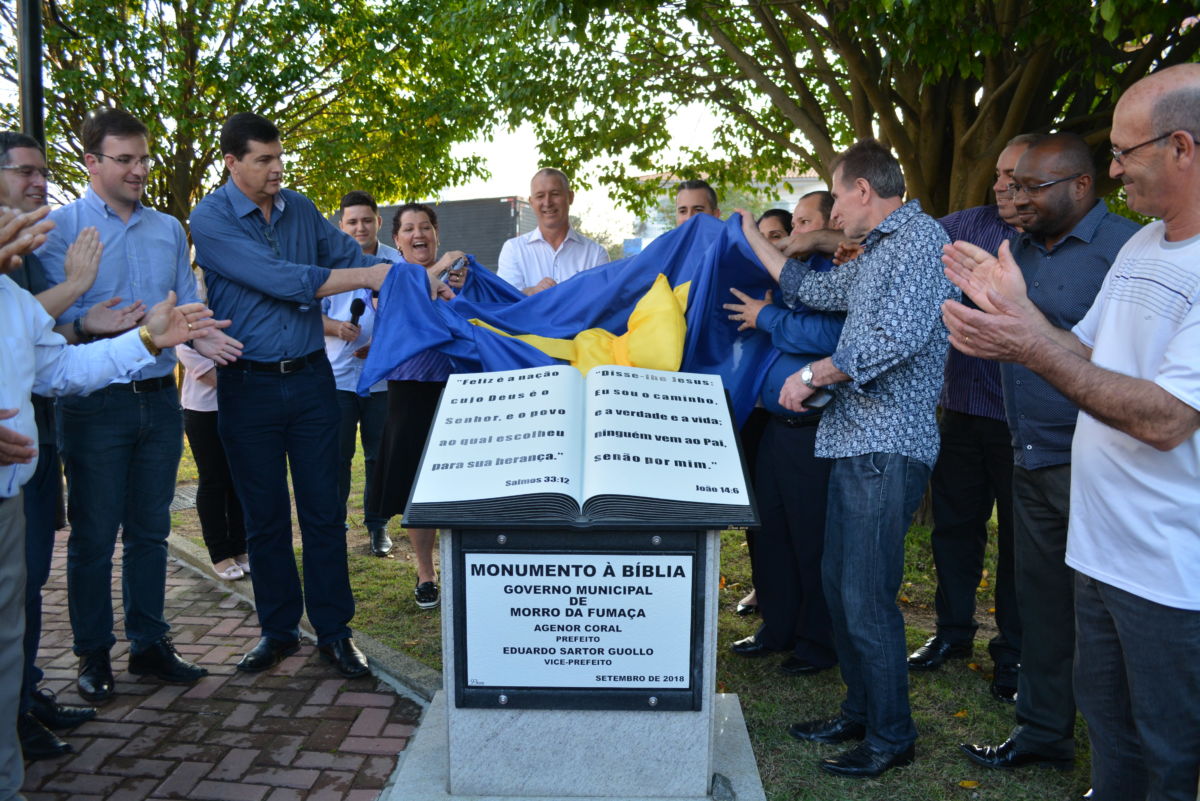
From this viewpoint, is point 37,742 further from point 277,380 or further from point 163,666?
point 277,380

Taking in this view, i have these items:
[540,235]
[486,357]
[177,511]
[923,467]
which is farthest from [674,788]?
[177,511]

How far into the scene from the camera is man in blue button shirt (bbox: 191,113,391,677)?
423 centimetres

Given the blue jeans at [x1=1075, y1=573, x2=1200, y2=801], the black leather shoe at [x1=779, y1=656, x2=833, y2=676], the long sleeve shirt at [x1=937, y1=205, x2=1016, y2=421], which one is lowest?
the black leather shoe at [x1=779, y1=656, x2=833, y2=676]

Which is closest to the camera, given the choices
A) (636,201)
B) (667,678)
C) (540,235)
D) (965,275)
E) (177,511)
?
(965,275)

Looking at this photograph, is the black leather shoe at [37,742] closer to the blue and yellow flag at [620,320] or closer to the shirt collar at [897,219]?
the blue and yellow flag at [620,320]

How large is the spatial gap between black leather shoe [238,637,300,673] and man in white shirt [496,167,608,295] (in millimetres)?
2374

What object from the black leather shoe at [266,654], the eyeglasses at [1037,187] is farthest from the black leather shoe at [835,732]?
the black leather shoe at [266,654]

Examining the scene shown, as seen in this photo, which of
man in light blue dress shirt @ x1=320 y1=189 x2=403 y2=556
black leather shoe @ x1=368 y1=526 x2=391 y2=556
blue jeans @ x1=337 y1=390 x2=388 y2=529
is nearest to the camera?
man in light blue dress shirt @ x1=320 y1=189 x2=403 y2=556

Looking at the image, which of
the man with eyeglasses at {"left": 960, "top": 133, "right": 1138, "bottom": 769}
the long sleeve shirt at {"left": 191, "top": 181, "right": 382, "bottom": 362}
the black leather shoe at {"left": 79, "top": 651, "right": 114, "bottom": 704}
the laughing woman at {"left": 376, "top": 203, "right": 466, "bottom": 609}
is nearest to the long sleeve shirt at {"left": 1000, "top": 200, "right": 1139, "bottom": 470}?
the man with eyeglasses at {"left": 960, "top": 133, "right": 1138, "bottom": 769}

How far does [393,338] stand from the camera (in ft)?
12.5

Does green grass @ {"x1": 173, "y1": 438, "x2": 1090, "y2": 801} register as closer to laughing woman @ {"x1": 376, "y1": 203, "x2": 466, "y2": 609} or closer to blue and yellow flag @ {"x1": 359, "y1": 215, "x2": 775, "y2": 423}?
laughing woman @ {"x1": 376, "y1": 203, "x2": 466, "y2": 609}

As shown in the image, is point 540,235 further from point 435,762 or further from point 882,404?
point 435,762

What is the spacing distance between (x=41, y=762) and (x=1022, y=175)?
14.4ft

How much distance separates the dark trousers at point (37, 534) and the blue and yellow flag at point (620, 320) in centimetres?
134
